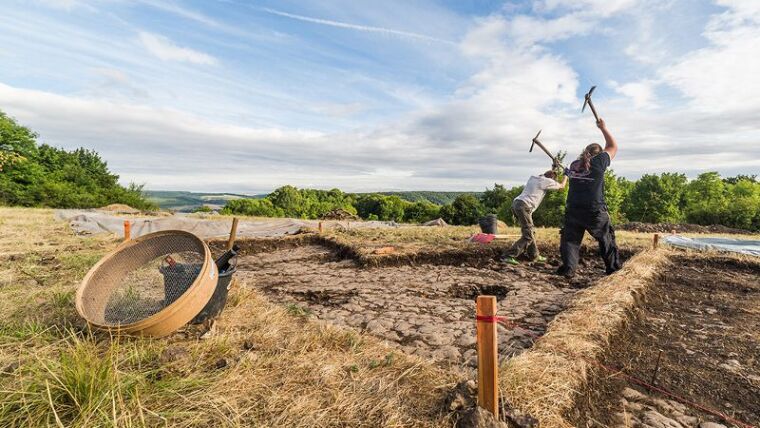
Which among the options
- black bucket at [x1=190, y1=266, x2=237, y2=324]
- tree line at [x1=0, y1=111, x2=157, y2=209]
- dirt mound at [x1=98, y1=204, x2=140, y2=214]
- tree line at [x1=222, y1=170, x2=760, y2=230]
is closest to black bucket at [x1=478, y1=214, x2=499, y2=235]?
black bucket at [x1=190, y1=266, x2=237, y2=324]

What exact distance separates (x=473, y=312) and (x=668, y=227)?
1750 centimetres

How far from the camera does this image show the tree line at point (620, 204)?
1135 inches

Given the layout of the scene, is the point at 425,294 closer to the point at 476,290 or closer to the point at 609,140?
the point at 476,290

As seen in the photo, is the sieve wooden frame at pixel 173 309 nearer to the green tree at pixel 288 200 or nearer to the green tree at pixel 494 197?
the green tree at pixel 494 197

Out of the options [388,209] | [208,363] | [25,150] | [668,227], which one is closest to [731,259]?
[208,363]

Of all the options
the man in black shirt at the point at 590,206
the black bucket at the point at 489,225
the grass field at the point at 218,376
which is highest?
the man in black shirt at the point at 590,206

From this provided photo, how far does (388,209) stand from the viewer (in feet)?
232

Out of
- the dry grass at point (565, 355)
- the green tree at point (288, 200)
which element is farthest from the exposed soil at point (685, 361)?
the green tree at point (288, 200)

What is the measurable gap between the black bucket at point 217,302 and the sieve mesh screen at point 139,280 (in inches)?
8.4

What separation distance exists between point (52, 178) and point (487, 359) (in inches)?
1757

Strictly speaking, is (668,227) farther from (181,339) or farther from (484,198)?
(484,198)

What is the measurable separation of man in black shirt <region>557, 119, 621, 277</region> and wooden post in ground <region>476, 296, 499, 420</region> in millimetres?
4679

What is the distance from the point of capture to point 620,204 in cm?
4316

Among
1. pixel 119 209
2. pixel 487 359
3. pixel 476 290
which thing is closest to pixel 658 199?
pixel 476 290
